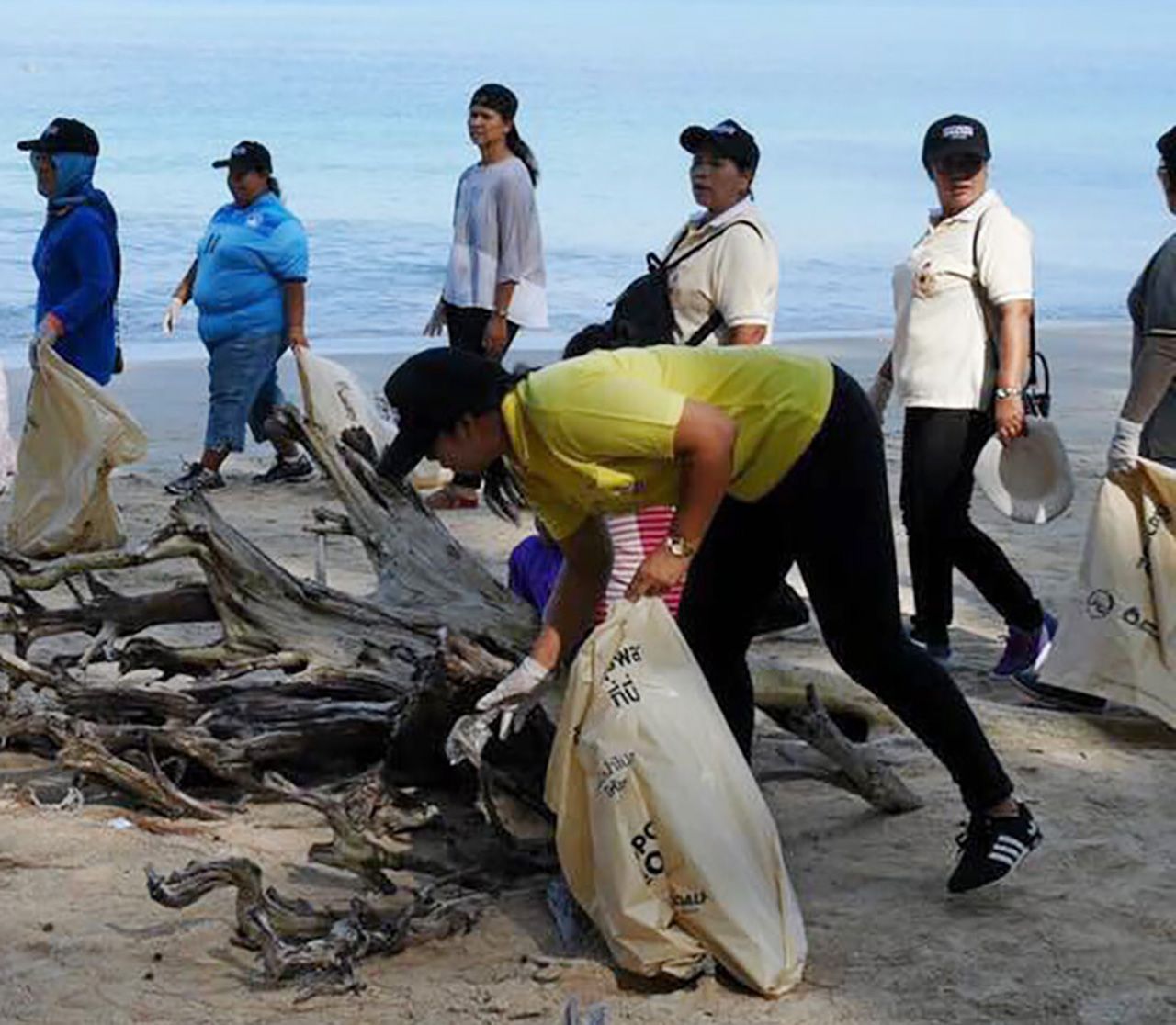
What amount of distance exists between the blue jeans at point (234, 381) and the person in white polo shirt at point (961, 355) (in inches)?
150

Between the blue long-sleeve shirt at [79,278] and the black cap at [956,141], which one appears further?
the blue long-sleeve shirt at [79,278]

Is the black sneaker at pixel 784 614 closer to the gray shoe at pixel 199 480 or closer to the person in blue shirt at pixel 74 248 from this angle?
the person in blue shirt at pixel 74 248

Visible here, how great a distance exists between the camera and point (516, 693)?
4727mm

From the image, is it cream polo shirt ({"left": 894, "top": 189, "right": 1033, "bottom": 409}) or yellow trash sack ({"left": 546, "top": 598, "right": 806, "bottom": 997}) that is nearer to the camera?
yellow trash sack ({"left": 546, "top": 598, "right": 806, "bottom": 997})

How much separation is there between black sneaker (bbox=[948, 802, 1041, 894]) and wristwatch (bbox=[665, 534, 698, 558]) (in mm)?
887

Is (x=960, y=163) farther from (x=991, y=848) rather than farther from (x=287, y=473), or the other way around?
(x=287, y=473)

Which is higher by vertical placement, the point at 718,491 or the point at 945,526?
the point at 718,491

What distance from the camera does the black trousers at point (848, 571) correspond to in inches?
186

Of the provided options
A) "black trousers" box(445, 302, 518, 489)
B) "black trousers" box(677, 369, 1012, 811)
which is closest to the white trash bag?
"black trousers" box(445, 302, 518, 489)

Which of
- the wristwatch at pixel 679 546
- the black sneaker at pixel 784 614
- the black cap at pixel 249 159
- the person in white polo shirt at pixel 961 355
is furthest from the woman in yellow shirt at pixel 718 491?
the black cap at pixel 249 159

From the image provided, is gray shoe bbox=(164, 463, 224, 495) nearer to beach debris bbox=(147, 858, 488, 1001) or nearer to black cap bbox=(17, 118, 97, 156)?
black cap bbox=(17, 118, 97, 156)

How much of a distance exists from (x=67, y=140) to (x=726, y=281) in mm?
3145

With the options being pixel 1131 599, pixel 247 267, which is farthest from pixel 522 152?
pixel 1131 599

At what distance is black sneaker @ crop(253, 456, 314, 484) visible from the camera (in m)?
10.2
